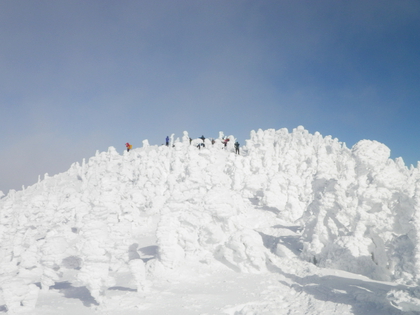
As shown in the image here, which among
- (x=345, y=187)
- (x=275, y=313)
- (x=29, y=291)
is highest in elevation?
(x=345, y=187)

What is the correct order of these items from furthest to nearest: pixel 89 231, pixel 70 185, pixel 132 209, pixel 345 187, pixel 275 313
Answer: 1. pixel 70 185
2. pixel 132 209
3. pixel 345 187
4. pixel 89 231
5. pixel 275 313

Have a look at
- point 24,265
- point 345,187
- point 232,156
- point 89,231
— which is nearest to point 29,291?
point 89,231

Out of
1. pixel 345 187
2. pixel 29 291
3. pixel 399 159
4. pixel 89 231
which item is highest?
pixel 399 159

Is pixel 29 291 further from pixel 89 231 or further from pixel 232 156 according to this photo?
pixel 232 156

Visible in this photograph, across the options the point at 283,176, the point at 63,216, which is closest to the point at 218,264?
the point at 283,176

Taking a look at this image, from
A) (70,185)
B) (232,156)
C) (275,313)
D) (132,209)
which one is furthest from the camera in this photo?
(70,185)

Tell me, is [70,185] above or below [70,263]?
above

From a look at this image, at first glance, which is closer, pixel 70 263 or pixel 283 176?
pixel 70 263

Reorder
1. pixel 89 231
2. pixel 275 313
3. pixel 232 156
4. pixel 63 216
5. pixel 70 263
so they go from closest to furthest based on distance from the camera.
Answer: pixel 275 313
pixel 89 231
pixel 70 263
pixel 63 216
pixel 232 156

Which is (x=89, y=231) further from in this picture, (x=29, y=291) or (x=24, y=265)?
(x=24, y=265)

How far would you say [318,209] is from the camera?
61.7ft

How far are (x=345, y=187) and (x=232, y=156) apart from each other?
82.1 feet

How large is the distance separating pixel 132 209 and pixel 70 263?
423 inches

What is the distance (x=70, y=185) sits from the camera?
161 feet
